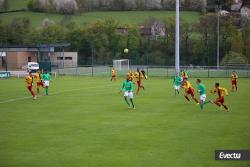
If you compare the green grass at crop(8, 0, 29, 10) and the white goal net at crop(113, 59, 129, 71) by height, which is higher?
the green grass at crop(8, 0, 29, 10)

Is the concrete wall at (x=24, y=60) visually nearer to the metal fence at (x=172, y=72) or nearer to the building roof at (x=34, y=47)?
the building roof at (x=34, y=47)

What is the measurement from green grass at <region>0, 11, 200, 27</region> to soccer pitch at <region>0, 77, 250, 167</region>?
80.1m

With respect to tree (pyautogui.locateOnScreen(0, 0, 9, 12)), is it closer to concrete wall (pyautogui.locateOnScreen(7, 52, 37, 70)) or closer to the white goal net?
concrete wall (pyautogui.locateOnScreen(7, 52, 37, 70))

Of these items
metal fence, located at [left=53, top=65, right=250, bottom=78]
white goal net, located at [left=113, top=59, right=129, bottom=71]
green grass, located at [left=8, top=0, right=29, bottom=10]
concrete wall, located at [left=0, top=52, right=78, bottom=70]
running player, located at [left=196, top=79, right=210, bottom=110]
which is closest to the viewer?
running player, located at [left=196, top=79, right=210, bottom=110]

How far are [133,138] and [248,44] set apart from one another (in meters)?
71.2

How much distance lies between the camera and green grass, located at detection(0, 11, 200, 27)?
353ft

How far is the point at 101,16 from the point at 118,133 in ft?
313

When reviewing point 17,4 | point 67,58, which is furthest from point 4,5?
point 67,58

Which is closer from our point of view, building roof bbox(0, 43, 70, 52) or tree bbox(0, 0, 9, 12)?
building roof bbox(0, 43, 70, 52)

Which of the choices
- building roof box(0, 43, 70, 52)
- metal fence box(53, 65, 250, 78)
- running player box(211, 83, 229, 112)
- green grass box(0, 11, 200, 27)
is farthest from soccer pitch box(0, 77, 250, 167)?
green grass box(0, 11, 200, 27)

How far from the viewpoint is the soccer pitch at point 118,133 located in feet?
45.2

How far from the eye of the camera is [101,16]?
111562 millimetres

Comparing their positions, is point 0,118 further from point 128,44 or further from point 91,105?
point 128,44

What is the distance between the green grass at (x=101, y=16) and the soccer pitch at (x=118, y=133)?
263 ft
